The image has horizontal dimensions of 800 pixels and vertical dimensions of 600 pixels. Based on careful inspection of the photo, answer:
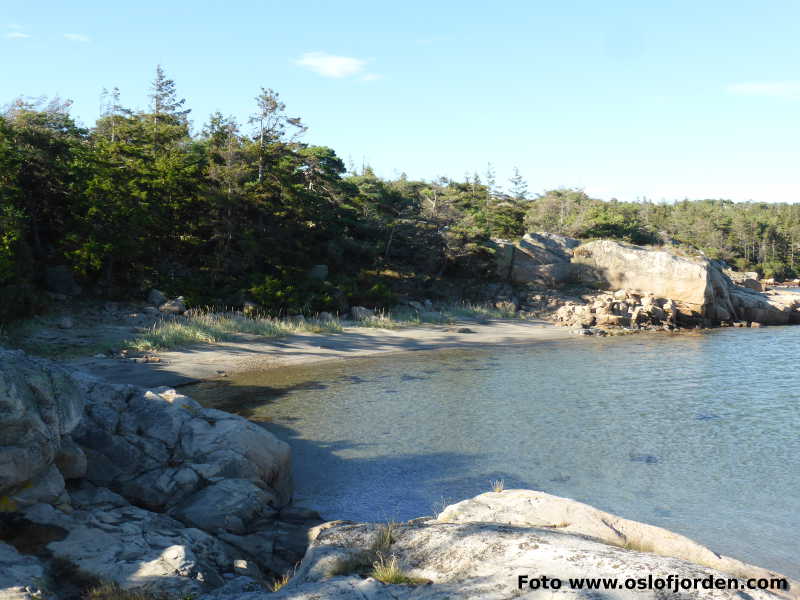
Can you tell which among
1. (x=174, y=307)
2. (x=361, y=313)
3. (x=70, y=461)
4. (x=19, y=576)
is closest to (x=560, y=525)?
(x=19, y=576)

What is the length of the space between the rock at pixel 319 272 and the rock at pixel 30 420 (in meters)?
20.8

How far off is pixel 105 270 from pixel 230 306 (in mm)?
5015

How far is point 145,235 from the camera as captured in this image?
78.6 ft

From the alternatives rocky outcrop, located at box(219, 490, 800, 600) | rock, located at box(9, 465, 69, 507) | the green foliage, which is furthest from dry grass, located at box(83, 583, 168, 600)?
the green foliage

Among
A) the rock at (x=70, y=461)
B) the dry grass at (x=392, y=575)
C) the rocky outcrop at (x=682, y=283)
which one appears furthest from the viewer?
the rocky outcrop at (x=682, y=283)

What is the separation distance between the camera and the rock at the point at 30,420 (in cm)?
553

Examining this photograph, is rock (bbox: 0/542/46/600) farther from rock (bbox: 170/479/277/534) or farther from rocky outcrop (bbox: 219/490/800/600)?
rock (bbox: 170/479/277/534)

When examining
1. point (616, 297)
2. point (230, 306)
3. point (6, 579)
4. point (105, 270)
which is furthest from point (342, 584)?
point (616, 297)

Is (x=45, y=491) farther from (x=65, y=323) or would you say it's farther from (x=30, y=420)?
(x=65, y=323)

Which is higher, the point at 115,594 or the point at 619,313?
the point at 619,313

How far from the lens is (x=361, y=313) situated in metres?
25.7

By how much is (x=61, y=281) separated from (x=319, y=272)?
10711 millimetres

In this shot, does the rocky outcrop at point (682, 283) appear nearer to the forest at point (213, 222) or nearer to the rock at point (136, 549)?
the forest at point (213, 222)

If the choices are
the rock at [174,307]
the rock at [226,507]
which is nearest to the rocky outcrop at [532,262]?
the rock at [174,307]
